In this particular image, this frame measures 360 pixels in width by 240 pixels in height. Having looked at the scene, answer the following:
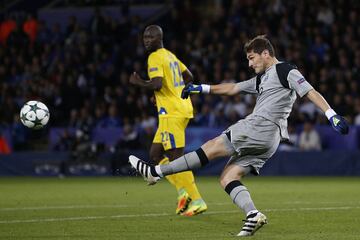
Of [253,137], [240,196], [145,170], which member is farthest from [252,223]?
[145,170]

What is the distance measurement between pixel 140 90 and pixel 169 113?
12671 mm

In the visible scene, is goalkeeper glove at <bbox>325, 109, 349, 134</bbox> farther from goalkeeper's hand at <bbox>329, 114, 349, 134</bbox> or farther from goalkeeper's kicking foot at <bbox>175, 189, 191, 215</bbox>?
goalkeeper's kicking foot at <bbox>175, 189, 191, 215</bbox>

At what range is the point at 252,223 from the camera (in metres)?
7.89

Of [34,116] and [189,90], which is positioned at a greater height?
[189,90]

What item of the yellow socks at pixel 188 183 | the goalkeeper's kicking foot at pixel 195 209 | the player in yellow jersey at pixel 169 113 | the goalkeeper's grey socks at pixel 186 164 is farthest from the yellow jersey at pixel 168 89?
the goalkeeper's grey socks at pixel 186 164

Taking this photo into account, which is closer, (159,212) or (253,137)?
(253,137)

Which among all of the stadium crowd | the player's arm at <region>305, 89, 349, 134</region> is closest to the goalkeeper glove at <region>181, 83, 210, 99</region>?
the player's arm at <region>305, 89, 349, 134</region>

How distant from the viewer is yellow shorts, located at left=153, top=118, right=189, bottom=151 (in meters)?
10.6

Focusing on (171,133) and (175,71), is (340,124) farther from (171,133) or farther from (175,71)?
(175,71)

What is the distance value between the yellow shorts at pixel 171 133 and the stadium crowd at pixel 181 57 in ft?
33.7

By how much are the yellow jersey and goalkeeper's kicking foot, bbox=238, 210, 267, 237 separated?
297 cm

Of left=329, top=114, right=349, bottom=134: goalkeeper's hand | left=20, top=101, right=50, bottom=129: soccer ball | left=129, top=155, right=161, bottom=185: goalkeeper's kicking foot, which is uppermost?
left=329, top=114, right=349, bottom=134: goalkeeper's hand

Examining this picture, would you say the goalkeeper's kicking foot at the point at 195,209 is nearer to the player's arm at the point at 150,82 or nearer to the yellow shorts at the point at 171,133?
the yellow shorts at the point at 171,133

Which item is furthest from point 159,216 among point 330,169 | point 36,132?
point 36,132
